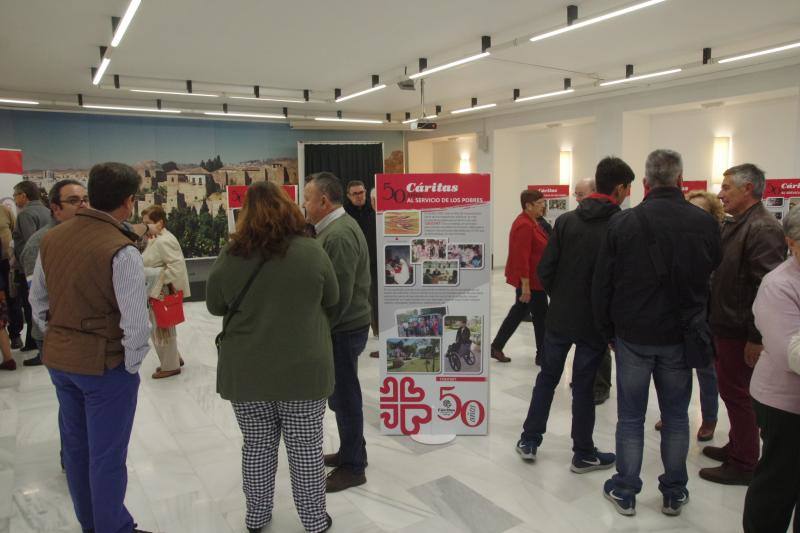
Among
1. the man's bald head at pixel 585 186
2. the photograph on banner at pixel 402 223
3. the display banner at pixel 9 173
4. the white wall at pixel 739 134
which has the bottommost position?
the photograph on banner at pixel 402 223

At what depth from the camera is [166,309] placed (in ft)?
15.0

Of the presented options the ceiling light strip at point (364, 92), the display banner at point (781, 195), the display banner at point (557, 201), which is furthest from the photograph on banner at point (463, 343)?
the ceiling light strip at point (364, 92)

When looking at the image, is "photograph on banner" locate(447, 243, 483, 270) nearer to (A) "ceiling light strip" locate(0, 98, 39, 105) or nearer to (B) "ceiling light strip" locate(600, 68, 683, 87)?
(B) "ceiling light strip" locate(600, 68, 683, 87)

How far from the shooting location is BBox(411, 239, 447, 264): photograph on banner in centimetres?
326

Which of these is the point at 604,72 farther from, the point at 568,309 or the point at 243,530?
the point at 243,530

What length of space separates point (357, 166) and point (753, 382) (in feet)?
37.0

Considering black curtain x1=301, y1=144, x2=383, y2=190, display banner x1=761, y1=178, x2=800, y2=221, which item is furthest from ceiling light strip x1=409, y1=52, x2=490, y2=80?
black curtain x1=301, y1=144, x2=383, y2=190

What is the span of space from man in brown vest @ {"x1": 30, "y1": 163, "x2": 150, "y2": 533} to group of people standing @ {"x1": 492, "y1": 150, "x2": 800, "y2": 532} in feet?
6.48

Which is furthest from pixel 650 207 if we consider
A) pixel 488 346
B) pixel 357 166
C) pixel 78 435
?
pixel 357 166

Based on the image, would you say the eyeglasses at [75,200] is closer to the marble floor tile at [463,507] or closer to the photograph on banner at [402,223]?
the photograph on banner at [402,223]

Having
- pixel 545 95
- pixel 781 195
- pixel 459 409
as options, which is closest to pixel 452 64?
pixel 545 95

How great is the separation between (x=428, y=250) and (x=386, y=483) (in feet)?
4.32

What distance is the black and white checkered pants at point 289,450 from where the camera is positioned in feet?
7.29

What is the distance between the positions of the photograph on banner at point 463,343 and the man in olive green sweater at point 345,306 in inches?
26.5
